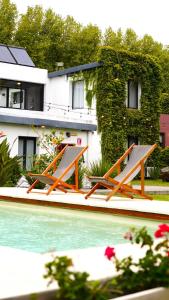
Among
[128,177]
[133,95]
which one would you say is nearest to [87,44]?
[133,95]

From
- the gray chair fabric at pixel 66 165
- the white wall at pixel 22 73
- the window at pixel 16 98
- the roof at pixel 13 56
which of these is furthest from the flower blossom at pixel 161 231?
the window at pixel 16 98

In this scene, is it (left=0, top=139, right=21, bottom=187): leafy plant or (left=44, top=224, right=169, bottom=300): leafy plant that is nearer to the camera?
(left=44, top=224, right=169, bottom=300): leafy plant

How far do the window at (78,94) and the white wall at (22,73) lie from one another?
1.58 metres

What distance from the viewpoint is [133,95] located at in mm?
27422

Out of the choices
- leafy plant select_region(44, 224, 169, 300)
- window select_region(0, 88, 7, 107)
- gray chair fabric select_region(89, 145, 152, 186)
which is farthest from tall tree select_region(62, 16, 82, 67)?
leafy plant select_region(44, 224, 169, 300)

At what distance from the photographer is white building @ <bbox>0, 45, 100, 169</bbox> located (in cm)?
2156

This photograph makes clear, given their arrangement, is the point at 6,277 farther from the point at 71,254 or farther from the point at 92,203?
the point at 92,203

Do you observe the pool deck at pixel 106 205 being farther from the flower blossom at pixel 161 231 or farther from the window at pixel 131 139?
the window at pixel 131 139

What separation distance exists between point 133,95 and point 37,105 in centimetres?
512

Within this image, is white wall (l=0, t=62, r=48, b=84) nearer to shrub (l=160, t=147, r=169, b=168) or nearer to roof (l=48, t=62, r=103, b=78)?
roof (l=48, t=62, r=103, b=78)

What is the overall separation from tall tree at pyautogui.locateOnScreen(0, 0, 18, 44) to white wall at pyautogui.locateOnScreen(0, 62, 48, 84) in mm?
16600

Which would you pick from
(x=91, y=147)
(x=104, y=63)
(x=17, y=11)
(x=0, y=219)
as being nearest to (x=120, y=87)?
(x=104, y=63)

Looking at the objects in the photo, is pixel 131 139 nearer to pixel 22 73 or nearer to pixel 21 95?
pixel 21 95

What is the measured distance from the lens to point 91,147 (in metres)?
24.4
